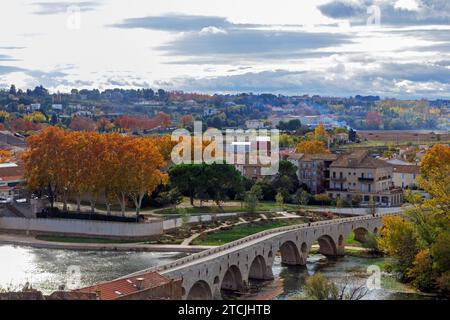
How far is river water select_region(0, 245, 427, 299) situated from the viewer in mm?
48125

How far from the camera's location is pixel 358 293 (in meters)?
45.6

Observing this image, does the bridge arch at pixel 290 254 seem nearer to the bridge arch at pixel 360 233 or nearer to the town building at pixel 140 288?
the bridge arch at pixel 360 233

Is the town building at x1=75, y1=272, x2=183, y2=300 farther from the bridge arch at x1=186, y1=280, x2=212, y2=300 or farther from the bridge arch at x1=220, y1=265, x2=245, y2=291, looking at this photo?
the bridge arch at x1=220, y1=265, x2=245, y2=291

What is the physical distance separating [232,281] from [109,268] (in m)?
9.00

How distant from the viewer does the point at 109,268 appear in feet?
177

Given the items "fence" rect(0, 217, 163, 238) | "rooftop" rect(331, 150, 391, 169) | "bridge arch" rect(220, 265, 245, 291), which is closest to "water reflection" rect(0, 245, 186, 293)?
"fence" rect(0, 217, 163, 238)

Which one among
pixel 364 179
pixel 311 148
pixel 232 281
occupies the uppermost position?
pixel 311 148

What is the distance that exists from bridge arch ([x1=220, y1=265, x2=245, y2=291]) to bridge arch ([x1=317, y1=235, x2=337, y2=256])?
47.7 ft

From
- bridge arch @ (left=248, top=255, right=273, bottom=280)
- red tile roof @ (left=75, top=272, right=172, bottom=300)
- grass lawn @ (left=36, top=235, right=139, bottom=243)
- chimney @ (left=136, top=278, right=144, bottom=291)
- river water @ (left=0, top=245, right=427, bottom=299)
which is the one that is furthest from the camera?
grass lawn @ (left=36, top=235, right=139, bottom=243)

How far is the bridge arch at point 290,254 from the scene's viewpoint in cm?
5782

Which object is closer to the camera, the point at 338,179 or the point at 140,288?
the point at 140,288

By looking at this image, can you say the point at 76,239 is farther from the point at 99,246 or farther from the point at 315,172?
the point at 315,172

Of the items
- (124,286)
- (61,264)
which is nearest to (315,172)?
(61,264)
